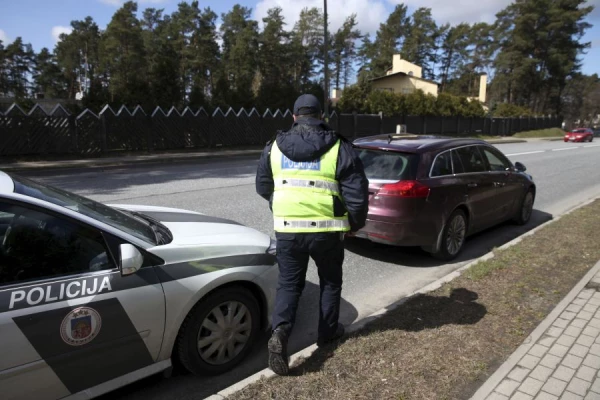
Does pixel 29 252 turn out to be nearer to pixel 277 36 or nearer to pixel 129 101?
pixel 129 101

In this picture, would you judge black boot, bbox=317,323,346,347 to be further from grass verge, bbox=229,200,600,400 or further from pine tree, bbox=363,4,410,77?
pine tree, bbox=363,4,410,77

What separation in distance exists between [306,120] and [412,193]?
103 inches

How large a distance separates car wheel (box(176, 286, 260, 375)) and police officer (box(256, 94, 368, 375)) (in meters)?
0.26

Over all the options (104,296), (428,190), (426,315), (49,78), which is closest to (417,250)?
(428,190)

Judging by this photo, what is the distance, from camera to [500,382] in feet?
9.54

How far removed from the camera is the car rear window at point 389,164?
17.4ft

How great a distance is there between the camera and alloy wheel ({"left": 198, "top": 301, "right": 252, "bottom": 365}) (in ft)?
9.64

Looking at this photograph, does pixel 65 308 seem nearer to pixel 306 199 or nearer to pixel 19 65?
pixel 306 199

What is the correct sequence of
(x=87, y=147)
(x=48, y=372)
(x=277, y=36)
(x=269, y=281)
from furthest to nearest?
(x=277, y=36)
(x=87, y=147)
(x=269, y=281)
(x=48, y=372)

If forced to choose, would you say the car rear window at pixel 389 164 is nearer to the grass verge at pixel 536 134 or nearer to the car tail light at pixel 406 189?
the car tail light at pixel 406 189

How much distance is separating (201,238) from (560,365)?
2.72 metres

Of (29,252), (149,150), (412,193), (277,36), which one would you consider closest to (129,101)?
(149,150)

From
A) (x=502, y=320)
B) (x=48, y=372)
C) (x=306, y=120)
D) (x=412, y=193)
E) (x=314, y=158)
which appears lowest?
(x=502, y=320)

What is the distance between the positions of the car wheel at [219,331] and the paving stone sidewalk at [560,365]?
5.20ft
